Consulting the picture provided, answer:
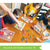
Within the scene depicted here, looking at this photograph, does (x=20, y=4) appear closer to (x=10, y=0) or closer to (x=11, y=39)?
(x=10, y=0)

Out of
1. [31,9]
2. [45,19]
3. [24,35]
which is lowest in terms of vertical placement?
[24,35]

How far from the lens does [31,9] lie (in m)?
1.20

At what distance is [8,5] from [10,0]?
0.09 m

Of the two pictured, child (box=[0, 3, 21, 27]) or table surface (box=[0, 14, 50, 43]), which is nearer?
child (box=[0, 3, 21, 27])

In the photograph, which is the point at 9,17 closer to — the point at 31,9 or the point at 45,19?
the point at 31,9

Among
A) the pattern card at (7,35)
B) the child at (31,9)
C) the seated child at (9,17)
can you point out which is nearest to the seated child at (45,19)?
the child at (31,9)

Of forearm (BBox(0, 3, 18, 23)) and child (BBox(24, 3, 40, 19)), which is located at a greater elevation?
child (BBox(24, 3, 40, 19))

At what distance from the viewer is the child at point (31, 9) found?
118 cm

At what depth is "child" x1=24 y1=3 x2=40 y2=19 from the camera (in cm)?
118

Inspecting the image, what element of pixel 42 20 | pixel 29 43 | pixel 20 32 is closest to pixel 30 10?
pixel 42 20

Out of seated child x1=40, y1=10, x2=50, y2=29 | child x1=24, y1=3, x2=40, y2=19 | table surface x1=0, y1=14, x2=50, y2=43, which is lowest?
table surface x1=0, y1=14, x2=50, y2=43

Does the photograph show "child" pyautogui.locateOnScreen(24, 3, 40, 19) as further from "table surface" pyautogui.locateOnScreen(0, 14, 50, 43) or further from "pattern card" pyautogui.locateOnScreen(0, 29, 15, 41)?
"pattern card" pyautogui.locateOnScreen(0, 29, 15, 41)

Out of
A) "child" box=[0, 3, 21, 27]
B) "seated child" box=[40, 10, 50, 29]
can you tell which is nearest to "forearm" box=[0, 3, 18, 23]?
"child" box=[0, 3, 21, 27]

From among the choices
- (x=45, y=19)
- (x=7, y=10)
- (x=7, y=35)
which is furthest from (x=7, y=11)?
(x=45, y=19)
